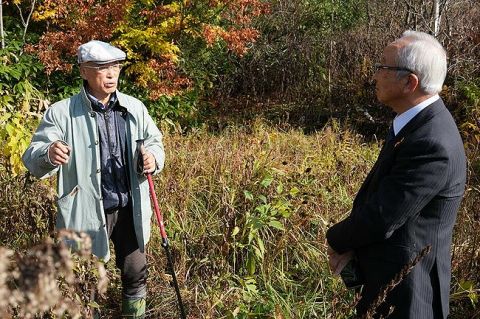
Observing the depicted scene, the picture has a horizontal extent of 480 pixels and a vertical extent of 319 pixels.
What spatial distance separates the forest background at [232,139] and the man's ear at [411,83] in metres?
0.93

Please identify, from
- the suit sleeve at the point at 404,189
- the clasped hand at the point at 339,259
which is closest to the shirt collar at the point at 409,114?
the suit sleeve at the point at 404,189

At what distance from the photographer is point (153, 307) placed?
319 centimetres

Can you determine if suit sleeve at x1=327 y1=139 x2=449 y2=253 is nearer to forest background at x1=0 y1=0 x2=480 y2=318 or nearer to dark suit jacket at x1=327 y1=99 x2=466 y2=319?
dark suit jacket at x1=327 y1=99 x2=466 y2=319

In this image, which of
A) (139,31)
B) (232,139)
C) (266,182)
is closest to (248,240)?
(266,182)

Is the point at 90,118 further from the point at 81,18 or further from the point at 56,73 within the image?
the point at 56,73

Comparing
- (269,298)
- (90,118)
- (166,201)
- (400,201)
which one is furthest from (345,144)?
(400,201)

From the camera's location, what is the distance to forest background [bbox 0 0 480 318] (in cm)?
304

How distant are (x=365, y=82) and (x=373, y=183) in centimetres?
697

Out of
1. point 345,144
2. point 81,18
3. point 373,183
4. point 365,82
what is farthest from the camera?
point 365,82

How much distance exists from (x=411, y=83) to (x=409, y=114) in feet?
0.39

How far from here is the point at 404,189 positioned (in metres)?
1.77

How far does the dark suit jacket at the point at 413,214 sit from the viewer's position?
177 centimetres

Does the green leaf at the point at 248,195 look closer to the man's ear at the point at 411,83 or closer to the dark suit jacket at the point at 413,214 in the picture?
the dark suit jacket at the point at 413,214

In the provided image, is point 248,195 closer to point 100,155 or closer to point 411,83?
point 100,155
